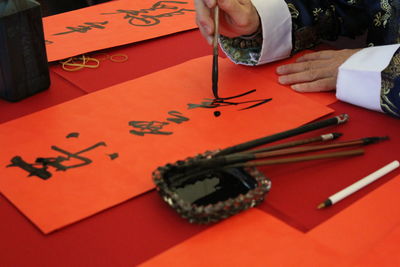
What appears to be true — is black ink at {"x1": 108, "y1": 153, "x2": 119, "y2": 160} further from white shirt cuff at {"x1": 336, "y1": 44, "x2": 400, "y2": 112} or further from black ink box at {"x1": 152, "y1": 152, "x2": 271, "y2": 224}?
white shirt cuff at {"x1": 336, "y1": 44, "x2": 400, "y2": 112}

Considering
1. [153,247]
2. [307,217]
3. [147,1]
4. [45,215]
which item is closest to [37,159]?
[45,215]

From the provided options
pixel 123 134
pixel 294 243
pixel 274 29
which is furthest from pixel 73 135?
pixel 274 29

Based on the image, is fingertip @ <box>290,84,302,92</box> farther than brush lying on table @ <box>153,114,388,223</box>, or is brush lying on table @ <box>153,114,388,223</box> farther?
fingertip @ <box>290,84,302,92</box>

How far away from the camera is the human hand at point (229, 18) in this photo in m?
0.88

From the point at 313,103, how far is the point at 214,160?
284 mm

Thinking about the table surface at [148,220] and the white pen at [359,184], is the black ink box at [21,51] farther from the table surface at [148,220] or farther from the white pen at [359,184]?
the white pen at [359,184]

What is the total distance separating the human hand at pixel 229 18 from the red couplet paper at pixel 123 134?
80mm

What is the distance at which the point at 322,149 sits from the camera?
0.71 metres

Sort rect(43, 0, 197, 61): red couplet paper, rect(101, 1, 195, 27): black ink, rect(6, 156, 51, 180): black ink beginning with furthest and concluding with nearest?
rect(101, 1, 195, 27): black ink < rect(43, 0, 197, 61): red couplet paper < rect(6, 156, 51, 180): black ink

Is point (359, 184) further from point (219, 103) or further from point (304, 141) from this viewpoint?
point (219, 103)

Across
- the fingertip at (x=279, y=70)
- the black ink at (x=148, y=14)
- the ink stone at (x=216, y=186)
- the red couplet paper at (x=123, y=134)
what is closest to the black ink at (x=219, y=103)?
the red couplet paper at (x=123, y=134)

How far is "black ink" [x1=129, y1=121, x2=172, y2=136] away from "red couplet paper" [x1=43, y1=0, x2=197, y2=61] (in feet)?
0.90

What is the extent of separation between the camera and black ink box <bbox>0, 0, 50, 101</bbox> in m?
0.77

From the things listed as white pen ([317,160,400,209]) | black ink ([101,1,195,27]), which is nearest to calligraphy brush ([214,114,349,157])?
white pen ([317,160,400,209])
